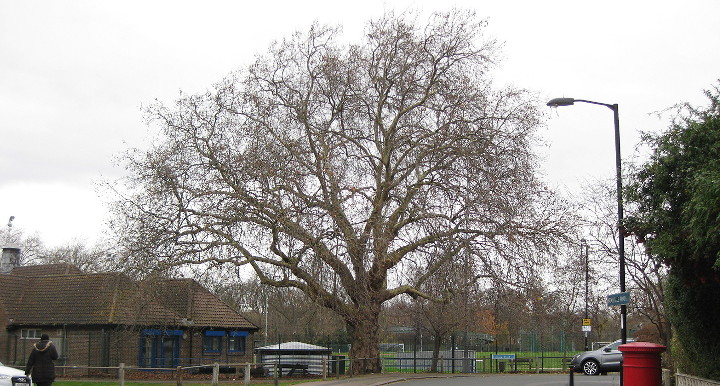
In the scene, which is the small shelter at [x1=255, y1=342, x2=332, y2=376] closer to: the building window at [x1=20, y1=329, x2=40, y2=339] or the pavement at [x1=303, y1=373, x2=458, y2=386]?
the pavement at [x1=303, y1=373, x2=458, y2=386]

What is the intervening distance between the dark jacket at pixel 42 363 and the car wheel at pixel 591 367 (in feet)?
76.4

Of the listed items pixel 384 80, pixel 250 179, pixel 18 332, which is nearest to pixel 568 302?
pixel 384 80

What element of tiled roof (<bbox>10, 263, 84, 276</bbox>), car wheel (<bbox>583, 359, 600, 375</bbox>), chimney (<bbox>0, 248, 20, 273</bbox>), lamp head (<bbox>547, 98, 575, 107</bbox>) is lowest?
car wheel (<bbox>583, 359, 600, 375</bbox>)

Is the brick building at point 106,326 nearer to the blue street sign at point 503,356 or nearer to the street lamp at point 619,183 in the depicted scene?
the blue street sign at point 503,356

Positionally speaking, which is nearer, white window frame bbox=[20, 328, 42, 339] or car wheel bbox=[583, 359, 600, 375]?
car wheel bbox=[583, 359, 600, 375]

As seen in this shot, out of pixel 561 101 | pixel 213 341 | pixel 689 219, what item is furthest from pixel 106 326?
pixel 689 219

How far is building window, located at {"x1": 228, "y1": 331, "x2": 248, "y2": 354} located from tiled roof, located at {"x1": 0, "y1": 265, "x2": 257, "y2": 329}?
596 millimetres

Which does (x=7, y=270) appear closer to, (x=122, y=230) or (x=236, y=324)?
(x=236, y=324)

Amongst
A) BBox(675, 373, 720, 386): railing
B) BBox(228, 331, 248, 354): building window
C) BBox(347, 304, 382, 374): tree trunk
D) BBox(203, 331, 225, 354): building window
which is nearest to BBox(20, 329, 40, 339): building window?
BBox(203, 331, 225, 354): building window

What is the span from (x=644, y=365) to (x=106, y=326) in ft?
95.7

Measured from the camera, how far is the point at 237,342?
44062 millimetres

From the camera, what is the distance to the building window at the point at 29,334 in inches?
1578

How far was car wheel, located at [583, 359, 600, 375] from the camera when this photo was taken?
33281 millimetres

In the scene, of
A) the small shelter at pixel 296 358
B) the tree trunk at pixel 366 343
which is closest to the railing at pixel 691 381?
the tree trunk at pixel 366 343
